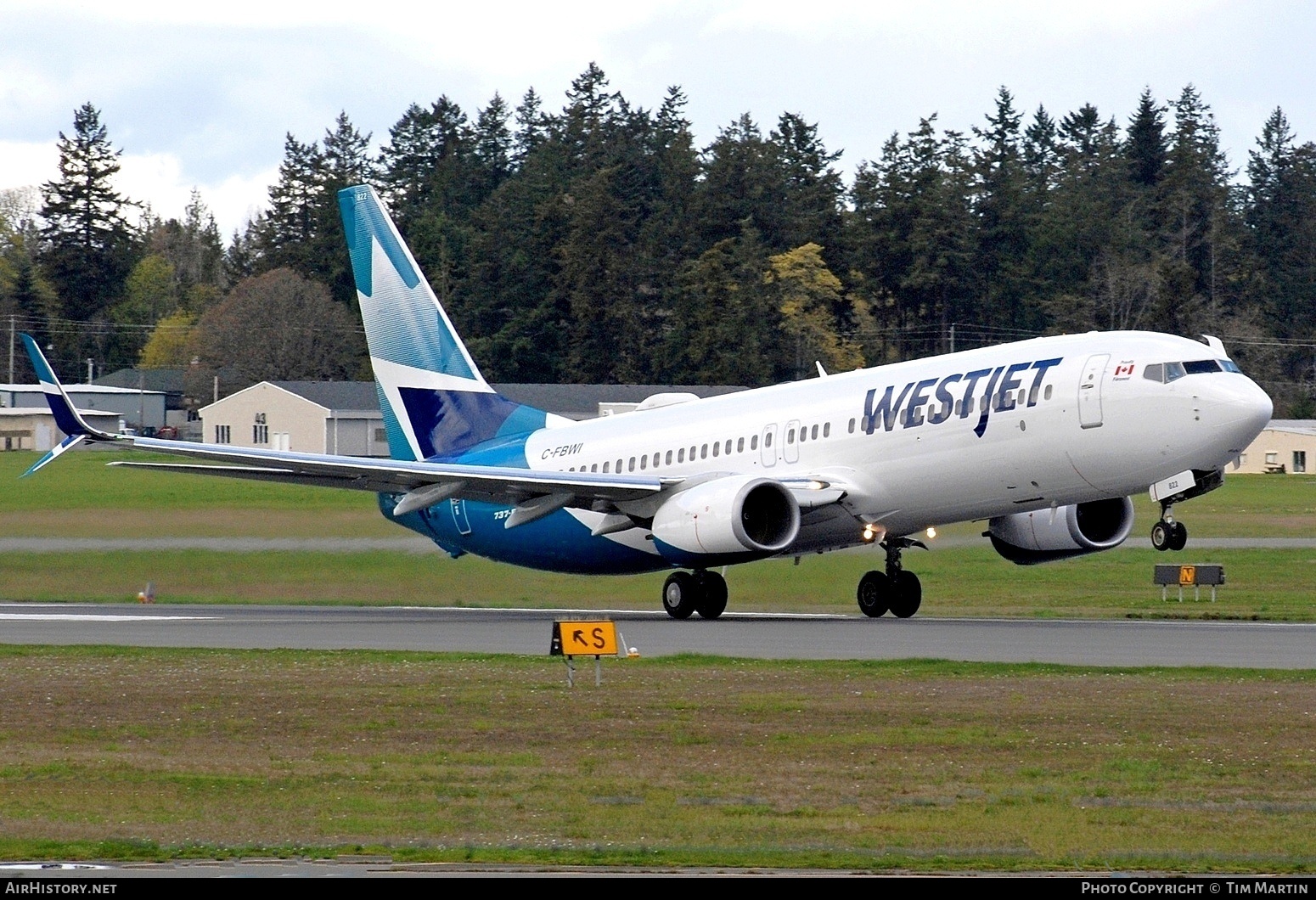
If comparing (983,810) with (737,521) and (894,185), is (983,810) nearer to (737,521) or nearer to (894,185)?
(737,521)

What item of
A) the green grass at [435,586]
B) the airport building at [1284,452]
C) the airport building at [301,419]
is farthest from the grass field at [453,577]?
the airport building at [1284,452]

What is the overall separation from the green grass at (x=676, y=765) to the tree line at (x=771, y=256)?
76763 mm

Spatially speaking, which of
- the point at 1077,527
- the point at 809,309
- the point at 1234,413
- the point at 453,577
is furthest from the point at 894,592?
the point at 809,309

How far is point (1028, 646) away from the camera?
84.3 ft

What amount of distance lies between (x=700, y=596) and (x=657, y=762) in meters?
17.4

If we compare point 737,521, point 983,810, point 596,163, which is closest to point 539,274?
point 596,163

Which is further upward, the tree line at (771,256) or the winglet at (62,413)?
the tree line at (771,256)

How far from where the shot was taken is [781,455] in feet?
106

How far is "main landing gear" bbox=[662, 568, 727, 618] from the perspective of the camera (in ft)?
107

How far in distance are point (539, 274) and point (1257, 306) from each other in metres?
42.5

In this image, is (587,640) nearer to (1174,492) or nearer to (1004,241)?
(1174,492)

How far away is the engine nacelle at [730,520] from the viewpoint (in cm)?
3044

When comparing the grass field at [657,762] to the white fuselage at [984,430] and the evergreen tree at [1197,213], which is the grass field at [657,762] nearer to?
the white fuselage at [984,430]

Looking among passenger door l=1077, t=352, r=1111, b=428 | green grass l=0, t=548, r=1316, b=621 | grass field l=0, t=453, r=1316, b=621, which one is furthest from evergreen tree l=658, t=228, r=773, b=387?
passenger door l=1077, t=352, r=1111, b=428
